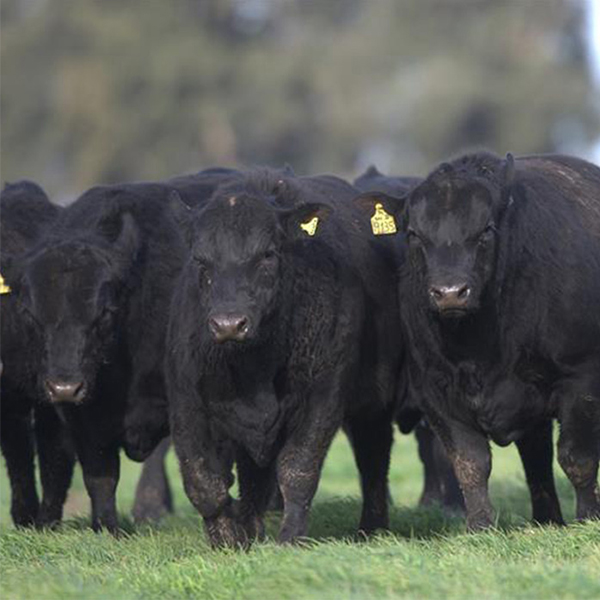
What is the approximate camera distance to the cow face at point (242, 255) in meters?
8.98

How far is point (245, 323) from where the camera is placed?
8828mm

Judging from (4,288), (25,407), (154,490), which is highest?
(4,288)

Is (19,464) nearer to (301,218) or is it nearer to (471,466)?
(301,218)

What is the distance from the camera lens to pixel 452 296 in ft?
29.4

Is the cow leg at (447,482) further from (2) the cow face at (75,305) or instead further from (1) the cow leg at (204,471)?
(1) the cow leg at (204,471)

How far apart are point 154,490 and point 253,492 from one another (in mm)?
3635

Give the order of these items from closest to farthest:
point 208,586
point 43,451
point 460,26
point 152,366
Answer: point 208,586
point 152,366
point 43,451
point 460,26

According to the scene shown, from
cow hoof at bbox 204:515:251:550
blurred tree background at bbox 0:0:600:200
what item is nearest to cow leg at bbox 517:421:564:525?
cow hoof at bbox 204:515:251:550

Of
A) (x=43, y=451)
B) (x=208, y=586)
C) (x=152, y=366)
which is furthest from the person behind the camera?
(x=43, y=451)

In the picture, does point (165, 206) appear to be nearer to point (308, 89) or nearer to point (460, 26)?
point (308, 89)

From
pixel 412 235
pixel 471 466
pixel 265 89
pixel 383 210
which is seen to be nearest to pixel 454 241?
pixel 412 235

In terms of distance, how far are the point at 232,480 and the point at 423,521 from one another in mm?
1501

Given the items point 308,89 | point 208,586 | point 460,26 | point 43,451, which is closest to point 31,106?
point 308,89

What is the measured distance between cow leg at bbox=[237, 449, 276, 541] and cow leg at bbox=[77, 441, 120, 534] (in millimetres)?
992
